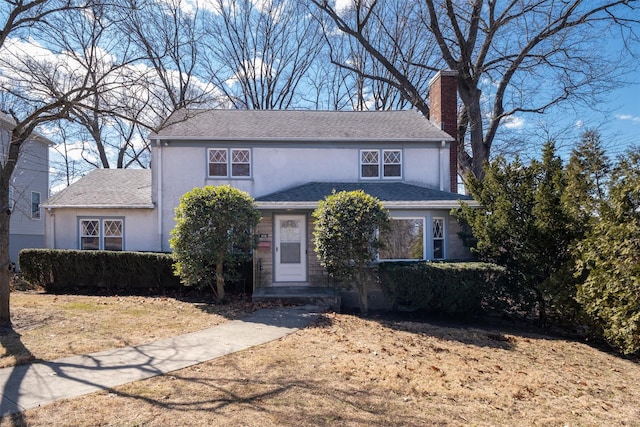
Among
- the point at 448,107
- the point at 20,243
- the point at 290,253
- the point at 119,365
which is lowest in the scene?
the point at 119,365

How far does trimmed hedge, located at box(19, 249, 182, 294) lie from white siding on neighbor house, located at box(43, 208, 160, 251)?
2.31 meters

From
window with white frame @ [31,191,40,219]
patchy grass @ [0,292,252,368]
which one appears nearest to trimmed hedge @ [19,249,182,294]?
patchy grass @ [0,292,252,368]

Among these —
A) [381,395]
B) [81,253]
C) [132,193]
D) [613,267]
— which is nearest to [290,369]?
[381,395]

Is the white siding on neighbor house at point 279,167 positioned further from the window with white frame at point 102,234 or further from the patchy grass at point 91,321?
the patchy grass at point 91,321

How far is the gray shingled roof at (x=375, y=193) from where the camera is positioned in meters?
12.5

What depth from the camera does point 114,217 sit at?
49.4ft

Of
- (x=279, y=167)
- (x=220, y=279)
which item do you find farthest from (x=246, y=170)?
(x=220, y=279)

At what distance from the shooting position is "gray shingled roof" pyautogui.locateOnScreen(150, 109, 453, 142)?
14.9 m

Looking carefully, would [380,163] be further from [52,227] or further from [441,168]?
[52,227]

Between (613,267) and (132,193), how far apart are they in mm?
15107

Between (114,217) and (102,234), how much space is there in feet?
2.48

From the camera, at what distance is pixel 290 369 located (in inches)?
228

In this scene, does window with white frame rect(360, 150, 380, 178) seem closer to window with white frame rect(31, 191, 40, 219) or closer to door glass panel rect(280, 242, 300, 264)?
door glass panel rect(280, 242, 300, 264)

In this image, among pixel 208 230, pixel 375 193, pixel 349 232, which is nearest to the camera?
pixel 349 232
